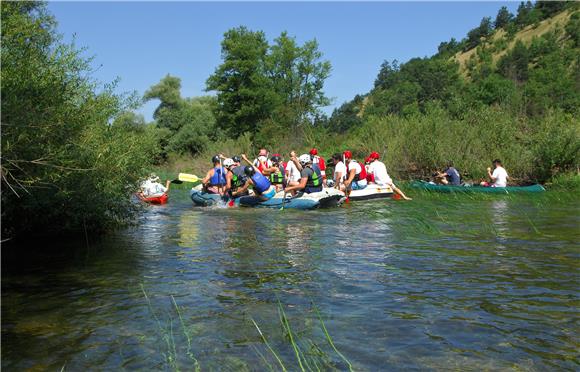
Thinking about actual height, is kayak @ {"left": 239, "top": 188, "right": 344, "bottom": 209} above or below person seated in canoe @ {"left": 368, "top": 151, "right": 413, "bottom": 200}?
below

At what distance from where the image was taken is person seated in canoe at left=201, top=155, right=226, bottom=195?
57.1 ft

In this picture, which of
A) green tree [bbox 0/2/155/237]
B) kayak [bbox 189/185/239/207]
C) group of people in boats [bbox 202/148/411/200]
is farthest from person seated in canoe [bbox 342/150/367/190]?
green tree [bbox 0/2/155/237]

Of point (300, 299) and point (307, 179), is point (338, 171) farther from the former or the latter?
point (300, 299)

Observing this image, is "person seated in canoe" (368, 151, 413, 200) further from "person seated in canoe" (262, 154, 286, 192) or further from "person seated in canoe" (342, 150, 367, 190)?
"person seated in canoe" (262, 154, 286, 192)

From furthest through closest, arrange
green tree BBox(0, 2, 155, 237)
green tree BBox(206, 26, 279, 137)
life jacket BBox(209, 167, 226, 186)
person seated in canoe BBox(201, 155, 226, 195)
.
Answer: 1. green tree BBox(206, 26, 279, 137)
2. life jacket BBox(209, 167, 226, 186)
3. person seated in canoe BBox(201, 155, 226, 195)
4. green tree BBox(0, 2, 155, 237)

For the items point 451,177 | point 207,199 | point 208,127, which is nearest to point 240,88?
point 208,127

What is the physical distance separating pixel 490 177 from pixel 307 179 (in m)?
8.34

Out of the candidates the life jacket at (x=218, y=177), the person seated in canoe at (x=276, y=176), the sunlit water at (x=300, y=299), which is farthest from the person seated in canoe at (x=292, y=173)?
the sunlit water at (x=300, y=299)

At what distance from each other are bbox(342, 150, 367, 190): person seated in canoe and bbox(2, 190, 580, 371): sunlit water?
6647 millimetres

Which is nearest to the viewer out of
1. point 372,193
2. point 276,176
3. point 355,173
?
point 372,193

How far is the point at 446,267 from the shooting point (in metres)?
7.82

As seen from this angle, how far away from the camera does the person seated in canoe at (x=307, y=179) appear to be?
15555 millimetres

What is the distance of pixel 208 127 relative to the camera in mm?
49344

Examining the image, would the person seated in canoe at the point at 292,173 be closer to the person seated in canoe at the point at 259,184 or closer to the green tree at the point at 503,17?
the person seated in canoe at the point at 259,184
